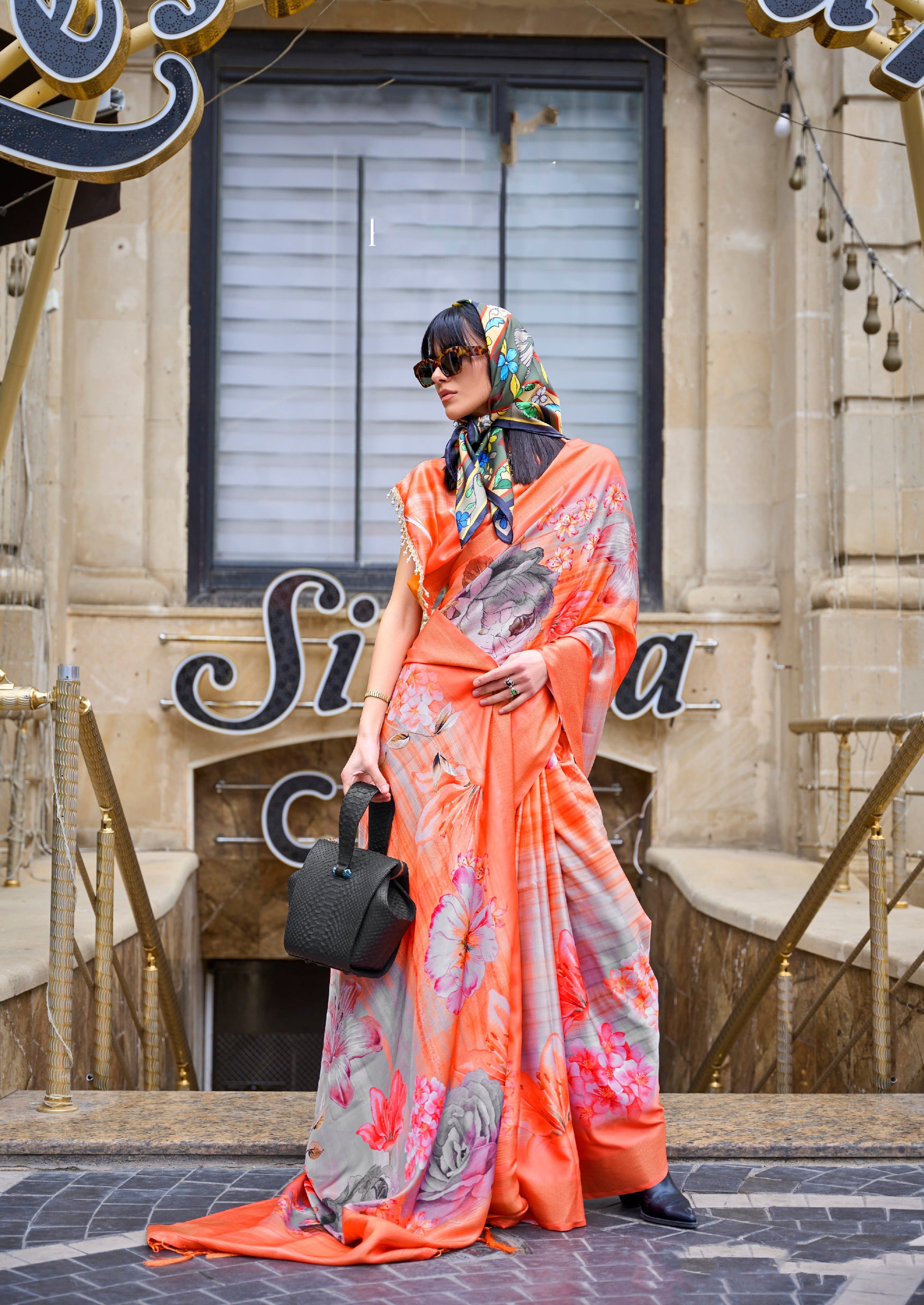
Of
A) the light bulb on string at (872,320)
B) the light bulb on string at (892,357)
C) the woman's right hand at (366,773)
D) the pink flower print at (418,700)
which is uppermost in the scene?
the light bulb on string at (872,320)

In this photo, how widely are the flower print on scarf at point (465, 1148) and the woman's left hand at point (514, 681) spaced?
68 cm

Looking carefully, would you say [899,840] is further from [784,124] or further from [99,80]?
[784,124]

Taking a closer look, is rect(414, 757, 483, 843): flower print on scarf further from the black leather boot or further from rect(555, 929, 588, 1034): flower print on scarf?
the black leather boot

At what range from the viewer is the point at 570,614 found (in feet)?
8.43

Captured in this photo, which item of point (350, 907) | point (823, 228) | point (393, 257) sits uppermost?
point (393, 257)

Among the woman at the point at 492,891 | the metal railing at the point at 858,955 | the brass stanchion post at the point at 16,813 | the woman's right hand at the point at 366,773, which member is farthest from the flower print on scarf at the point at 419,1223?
the brass stanchion post at the point at 16,813

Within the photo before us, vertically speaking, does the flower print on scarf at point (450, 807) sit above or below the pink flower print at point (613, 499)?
below

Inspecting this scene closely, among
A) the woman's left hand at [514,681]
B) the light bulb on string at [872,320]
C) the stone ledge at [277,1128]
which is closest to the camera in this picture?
the woman's left hand at [514,681]

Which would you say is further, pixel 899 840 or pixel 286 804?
pixel 286 804

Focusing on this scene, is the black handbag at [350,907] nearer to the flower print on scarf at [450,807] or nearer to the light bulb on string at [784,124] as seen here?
the flower print on scarf at [450,807]

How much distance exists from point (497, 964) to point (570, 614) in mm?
692

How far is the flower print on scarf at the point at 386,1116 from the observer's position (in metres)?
2.37

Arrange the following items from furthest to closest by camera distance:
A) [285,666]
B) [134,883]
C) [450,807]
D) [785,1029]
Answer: [285,666] → [785,1029] → [134,883] → [450,807]

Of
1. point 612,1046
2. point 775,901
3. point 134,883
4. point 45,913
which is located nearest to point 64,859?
point 134,883
